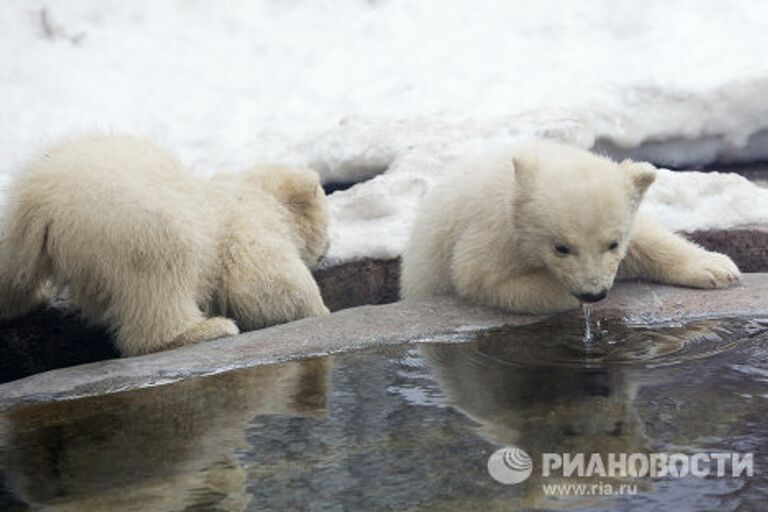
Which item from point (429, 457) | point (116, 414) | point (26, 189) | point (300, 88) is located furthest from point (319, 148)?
point (429, 457)

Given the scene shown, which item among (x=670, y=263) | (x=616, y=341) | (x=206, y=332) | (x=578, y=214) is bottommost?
(x=616, y=341)

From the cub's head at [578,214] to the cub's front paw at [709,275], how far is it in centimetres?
72

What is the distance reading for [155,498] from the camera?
3855 millimetres

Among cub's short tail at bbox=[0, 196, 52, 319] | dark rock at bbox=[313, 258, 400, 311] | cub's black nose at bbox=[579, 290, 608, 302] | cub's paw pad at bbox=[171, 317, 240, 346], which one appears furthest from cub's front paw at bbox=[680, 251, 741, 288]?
cub's short tail at bbox=[0, 196, 52, 319]

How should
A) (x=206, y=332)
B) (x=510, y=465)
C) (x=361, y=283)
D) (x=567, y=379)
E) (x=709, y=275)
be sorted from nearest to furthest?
(x=510, y=465)
(x=567, y=379)
(x=206, y=332)
(x=709, y=275)
(x=361, y=283)

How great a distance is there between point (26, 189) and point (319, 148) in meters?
3.01

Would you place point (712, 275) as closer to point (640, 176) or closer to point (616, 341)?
point (640, 176)

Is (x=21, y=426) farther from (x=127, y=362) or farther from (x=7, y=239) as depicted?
(x=7, y=239)

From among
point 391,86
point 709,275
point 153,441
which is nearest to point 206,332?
point 153,441

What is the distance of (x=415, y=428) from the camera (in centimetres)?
442

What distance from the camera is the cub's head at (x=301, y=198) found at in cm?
710

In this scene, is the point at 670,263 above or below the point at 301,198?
below

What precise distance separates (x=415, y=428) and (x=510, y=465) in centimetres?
56

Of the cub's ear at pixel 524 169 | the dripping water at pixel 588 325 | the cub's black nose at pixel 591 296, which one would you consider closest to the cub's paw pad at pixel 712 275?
the dripping water at pixel 588 325
